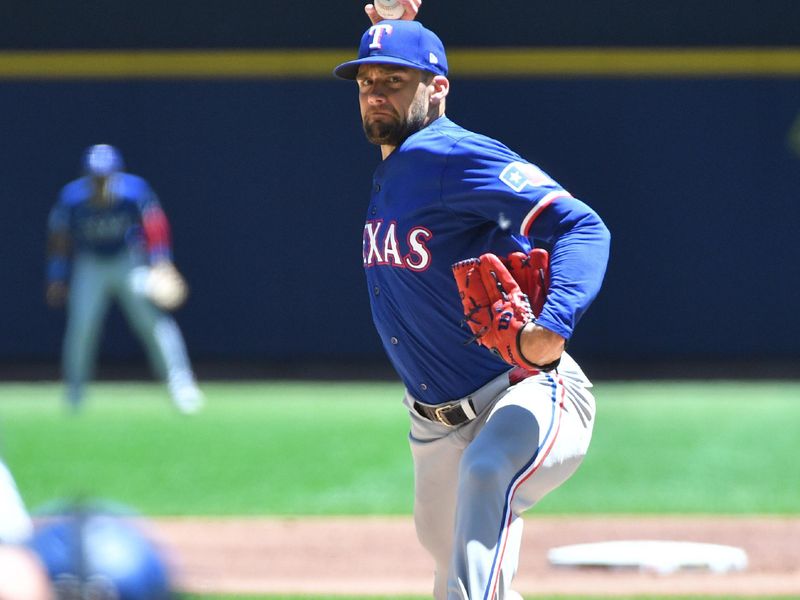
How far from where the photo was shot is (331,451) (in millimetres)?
9359

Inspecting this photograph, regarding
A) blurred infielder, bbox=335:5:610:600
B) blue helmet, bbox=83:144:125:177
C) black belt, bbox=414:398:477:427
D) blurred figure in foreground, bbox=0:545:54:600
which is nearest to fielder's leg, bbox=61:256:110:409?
blue helmet, bbox=83:144:125:177

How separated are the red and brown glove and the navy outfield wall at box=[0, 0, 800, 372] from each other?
9.72 meters

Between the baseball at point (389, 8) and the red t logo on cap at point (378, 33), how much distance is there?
41 cm

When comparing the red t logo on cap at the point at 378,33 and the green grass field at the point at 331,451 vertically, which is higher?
the red t logo on cap at the point at 378,33

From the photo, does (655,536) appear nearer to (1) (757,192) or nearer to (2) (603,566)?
(2) (603,566)

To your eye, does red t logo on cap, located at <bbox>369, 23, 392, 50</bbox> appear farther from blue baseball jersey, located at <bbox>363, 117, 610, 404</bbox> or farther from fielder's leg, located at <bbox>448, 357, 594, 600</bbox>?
fielder's leg, located at <bbox>448, 357, 594, 600</bbox>

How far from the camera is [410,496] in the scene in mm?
8000

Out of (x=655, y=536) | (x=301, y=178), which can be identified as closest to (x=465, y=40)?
(x=301, y=178)

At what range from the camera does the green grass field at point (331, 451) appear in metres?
7.82

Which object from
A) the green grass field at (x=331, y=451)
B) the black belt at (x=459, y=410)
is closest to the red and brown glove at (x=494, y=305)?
the black belt at (x=459, y=410)

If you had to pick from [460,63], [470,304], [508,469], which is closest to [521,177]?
[470,304]

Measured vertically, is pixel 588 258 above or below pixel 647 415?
above

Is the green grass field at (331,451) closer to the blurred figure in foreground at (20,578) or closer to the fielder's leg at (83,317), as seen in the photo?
the fielder's leg at (83,317)

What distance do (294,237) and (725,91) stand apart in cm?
450
